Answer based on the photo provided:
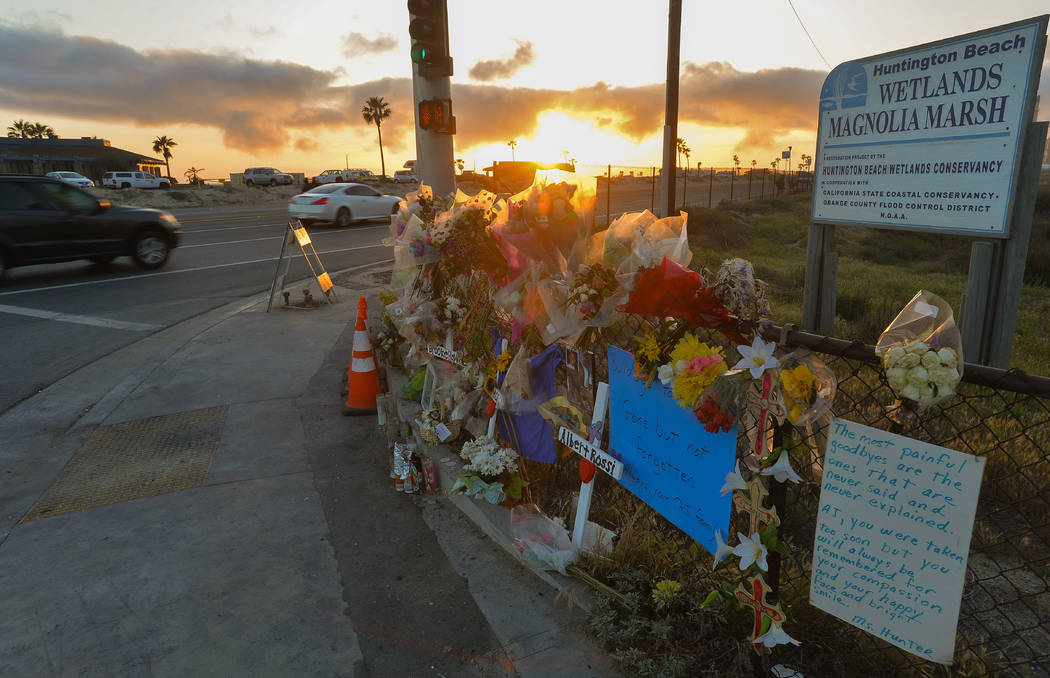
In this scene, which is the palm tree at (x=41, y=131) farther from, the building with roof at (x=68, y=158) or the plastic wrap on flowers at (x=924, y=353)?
the plastic wrap on flowers at (x=924, y=353)

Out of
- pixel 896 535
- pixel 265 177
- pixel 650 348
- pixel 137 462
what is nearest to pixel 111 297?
pixel 137 462

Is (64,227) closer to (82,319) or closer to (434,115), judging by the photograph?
(82,319)

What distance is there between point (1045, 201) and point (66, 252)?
33.9 m

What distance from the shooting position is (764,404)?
213 cm

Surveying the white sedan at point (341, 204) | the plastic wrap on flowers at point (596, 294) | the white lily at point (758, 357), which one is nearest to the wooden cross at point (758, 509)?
the white lily at point (758, 357)

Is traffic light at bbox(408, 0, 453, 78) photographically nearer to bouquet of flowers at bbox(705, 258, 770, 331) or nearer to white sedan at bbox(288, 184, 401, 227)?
bouquet of flowers at bbox(705, 258, 770, 331)

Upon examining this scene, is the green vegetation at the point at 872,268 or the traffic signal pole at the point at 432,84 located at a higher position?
the traffic signal pole at the point at 432,84

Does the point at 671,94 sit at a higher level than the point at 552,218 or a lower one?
higher

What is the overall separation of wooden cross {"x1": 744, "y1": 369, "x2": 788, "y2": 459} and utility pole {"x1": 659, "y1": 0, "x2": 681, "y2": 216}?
11.6 m

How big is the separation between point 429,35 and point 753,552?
5514 mm

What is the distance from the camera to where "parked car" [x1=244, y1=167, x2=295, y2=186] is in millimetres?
63688

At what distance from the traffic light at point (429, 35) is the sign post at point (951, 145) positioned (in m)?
3.44

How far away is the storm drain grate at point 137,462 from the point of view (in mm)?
4008

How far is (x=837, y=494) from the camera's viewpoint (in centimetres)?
207
